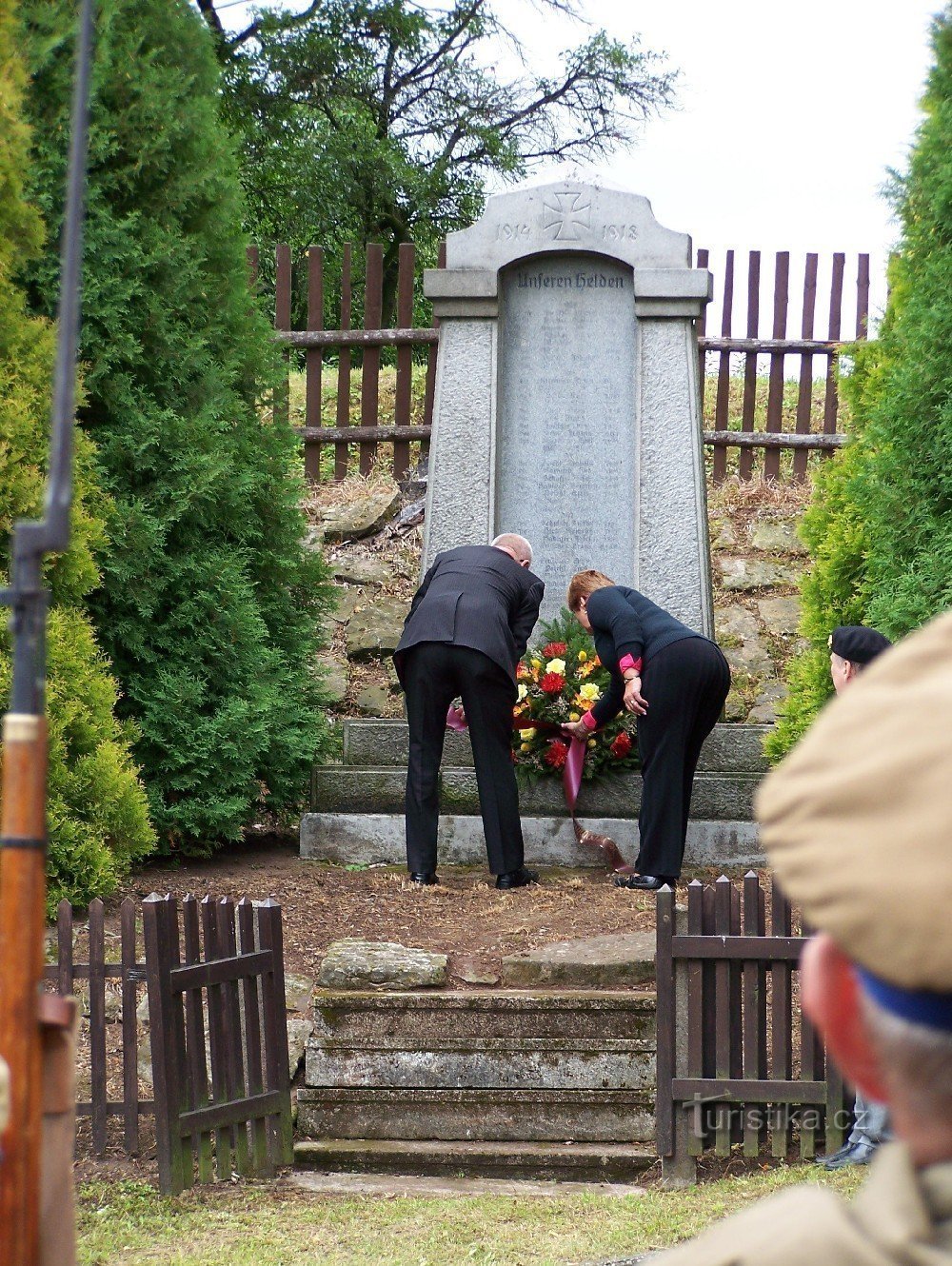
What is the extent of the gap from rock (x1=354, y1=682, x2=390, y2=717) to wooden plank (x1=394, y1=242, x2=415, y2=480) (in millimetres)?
3296

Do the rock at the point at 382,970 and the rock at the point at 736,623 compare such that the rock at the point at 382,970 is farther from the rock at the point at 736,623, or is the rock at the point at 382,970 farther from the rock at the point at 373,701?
the rock at the point at 736,623

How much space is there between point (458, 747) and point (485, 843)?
0.75 meters

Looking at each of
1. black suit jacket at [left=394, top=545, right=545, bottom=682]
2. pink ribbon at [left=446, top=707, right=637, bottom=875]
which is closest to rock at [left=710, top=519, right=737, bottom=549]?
pink ribbon at [left=446, top=707, right=637, bottom=875]

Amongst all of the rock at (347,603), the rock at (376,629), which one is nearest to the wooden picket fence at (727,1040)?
the rock at (376,629)

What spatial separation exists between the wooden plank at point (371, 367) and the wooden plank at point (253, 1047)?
27.4ft

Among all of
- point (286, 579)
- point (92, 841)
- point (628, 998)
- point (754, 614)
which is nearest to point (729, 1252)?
point (628, 998)

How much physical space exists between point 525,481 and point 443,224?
41.5 ft

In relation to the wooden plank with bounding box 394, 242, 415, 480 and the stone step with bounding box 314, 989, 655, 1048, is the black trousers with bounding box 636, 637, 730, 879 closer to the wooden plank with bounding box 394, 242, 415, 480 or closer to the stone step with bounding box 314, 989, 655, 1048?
the stone step with bounding box 314, 989, 655, 1048

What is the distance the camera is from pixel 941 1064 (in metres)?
0.76

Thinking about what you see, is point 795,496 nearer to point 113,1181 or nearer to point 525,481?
point 525,481

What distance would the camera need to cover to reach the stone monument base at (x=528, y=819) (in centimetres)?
736

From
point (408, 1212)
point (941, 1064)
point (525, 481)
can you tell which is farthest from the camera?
point (525, 481)

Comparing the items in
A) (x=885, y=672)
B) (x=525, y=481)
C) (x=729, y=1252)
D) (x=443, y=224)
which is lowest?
(x=729, y=1252)

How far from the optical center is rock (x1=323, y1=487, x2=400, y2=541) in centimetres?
1138
